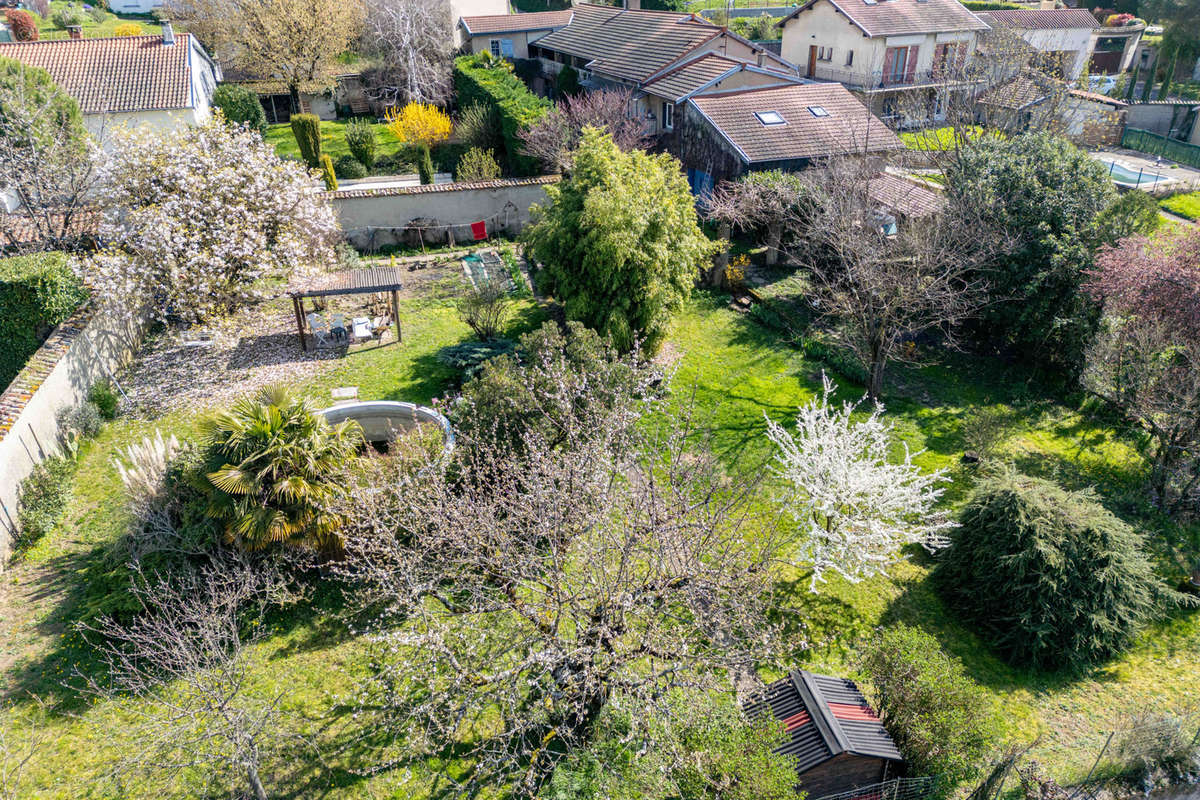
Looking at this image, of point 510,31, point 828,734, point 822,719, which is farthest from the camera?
point 510,31

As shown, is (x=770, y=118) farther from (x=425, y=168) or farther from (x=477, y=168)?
(x=425, y=168)

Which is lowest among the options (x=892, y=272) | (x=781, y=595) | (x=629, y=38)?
(x=781, y=595)

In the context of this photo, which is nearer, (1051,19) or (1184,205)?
(1184,205)

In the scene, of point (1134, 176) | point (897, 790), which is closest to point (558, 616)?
point (897, 790)

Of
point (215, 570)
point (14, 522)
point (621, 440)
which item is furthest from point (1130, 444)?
point (14, 522)

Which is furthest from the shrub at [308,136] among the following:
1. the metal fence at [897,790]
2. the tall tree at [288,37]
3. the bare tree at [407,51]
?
the metal fence at [897,790]

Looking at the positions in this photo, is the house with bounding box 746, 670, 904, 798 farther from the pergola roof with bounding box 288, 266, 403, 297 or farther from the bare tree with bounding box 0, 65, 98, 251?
the bare tree with bounding box 0, 65, 98, 251
